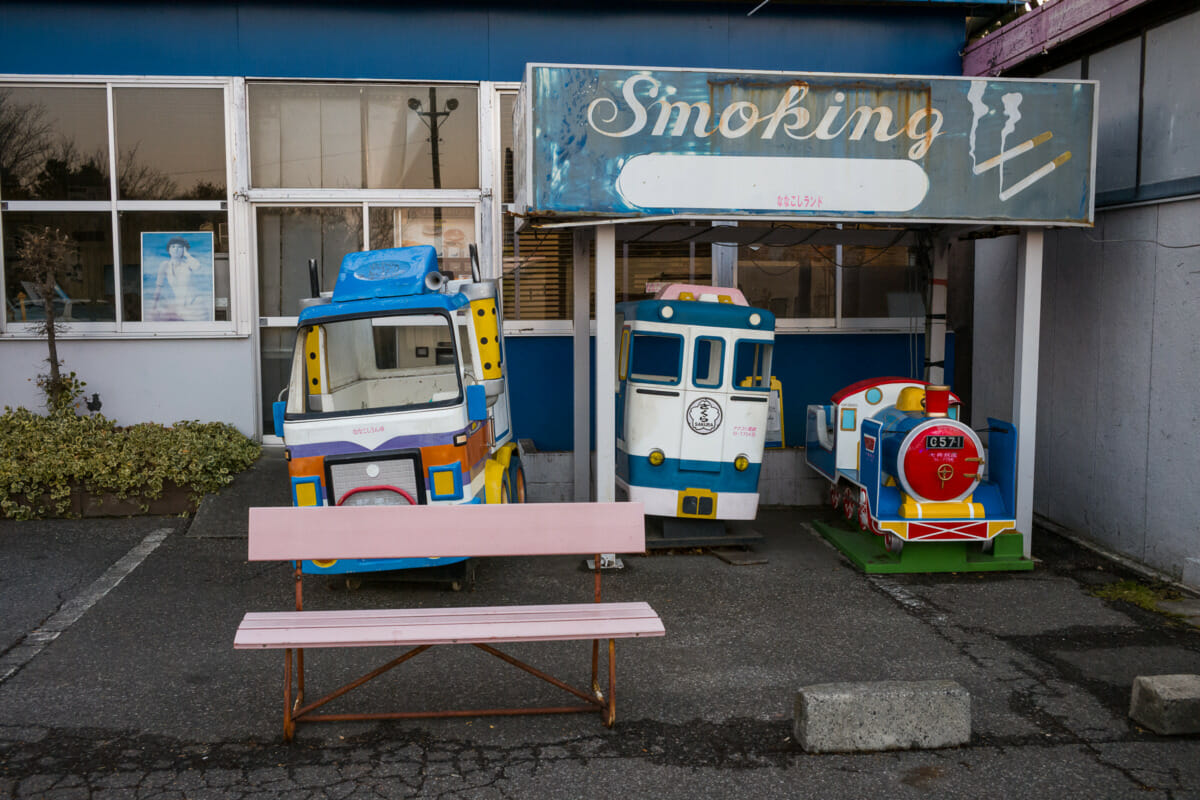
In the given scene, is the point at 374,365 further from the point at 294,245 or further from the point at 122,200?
the point at 122,200

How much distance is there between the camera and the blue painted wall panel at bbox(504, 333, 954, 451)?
9.95m

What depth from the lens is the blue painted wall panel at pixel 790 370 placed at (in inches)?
392

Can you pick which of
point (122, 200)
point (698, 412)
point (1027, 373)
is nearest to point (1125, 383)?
point (1027, 373)

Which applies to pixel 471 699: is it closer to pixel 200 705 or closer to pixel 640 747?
pixel 640 747

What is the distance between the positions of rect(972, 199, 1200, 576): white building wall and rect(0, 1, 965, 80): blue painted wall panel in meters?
2.76

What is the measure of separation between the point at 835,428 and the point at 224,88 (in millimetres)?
6768

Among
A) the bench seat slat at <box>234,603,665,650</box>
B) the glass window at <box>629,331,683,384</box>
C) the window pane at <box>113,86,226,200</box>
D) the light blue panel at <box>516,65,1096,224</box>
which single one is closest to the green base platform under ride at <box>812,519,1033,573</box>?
the glass window at <box>629,331,683,384</box>

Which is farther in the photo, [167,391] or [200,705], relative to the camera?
[167,391]

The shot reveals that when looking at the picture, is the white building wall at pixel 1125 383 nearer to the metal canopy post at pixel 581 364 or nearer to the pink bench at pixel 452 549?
the metal canopy post at pixel 581 364

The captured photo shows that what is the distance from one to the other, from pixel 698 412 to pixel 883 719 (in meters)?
3.53

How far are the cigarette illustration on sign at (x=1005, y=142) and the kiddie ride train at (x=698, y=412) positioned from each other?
76.8 inches

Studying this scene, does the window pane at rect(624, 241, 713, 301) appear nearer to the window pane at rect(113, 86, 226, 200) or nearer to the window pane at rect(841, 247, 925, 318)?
the window pane at rect(841, 247, 925, 318)

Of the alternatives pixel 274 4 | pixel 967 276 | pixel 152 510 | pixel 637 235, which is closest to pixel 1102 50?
pixel 967 276

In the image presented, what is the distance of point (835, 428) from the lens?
8188 mm
